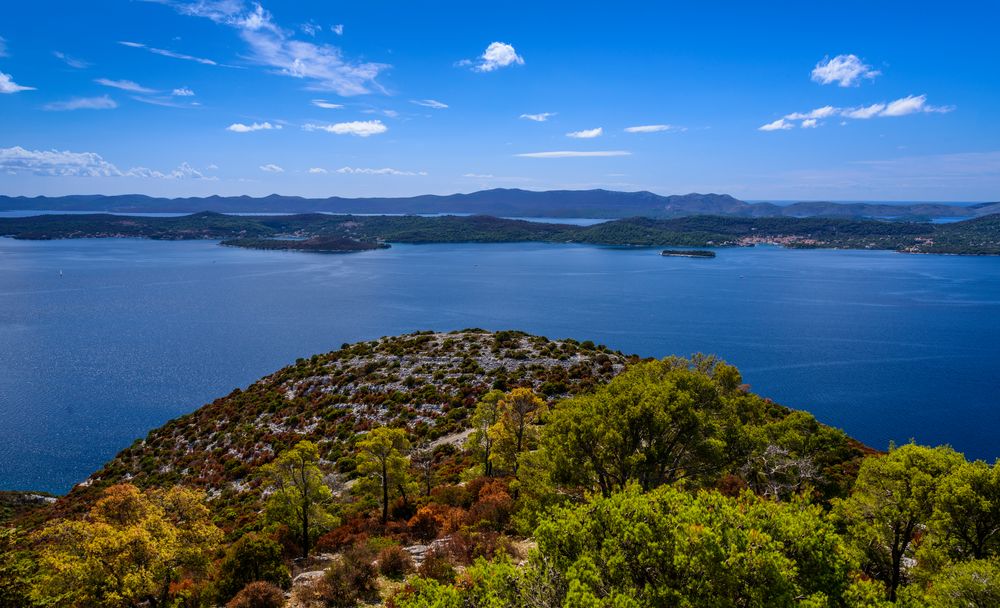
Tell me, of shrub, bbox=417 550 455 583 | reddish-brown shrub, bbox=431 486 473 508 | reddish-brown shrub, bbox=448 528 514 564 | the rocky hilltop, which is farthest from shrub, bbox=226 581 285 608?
the rocky hilltop

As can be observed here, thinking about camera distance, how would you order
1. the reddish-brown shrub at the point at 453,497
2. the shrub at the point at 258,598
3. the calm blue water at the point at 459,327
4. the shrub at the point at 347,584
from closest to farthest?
the shrub at the point at 258,598, the shrub at the point at 347,584, the reddish-brown shrub at the point at 453,497, the calm blue water at the point at 459,327

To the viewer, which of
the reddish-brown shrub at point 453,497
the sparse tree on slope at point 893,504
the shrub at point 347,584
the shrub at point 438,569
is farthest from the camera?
the reddish-brown shrub at point 453,497

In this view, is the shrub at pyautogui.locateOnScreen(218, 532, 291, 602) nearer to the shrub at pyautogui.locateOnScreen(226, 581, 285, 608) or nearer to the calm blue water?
the shrub at pyautogui.locateOnScreen(226, 581, 285, 608)

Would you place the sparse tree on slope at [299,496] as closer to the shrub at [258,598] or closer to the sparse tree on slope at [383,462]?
the sparse tree on slope at [383,462]

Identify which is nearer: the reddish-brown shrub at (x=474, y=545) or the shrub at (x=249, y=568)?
the shrub at (x=249, y=568)

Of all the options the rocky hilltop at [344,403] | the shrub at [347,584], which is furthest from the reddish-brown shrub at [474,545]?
the rocky hilltop at [344,403]
